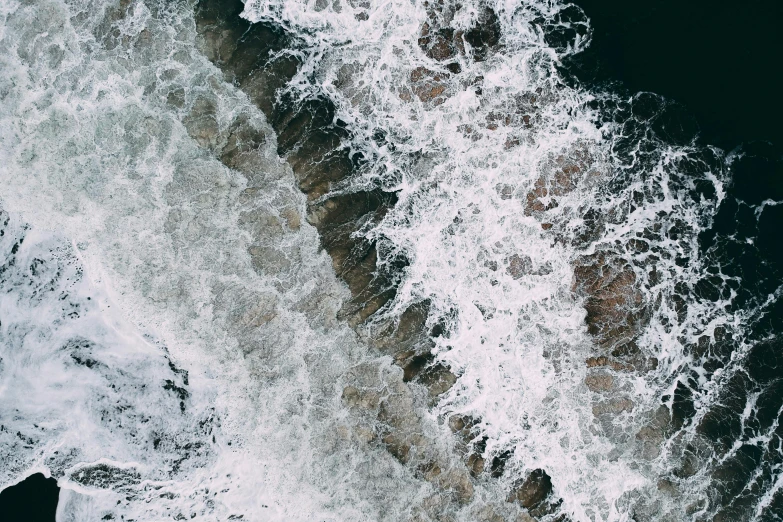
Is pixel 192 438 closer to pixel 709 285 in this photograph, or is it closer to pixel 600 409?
pixel 600 409

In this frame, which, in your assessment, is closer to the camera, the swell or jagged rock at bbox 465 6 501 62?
the swell

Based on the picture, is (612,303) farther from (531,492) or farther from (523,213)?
(531,492)

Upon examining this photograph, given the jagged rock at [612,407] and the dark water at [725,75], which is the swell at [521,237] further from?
the dark water at [725,75]

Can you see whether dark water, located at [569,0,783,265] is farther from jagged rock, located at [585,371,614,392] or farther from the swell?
jagged rock, located at [585,371,614,392]

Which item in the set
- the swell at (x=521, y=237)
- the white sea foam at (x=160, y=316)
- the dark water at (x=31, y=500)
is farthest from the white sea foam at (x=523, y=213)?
the dark water at (x=31, y=500)

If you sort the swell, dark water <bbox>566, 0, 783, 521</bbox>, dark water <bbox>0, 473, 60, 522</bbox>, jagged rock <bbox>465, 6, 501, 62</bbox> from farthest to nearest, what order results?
jagged rock <bbox>465, 6, 501, 62</bbox>
dark water <bbox>566, 0, 783, 521</bbox>
the swell
dark water <bbox>0, 473, 60, 522</bbox>

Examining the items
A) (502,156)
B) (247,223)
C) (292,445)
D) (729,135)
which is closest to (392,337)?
(292,445)

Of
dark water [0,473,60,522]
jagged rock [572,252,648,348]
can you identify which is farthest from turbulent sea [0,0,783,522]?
dark water [0,473,60,522]

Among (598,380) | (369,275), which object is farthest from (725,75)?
(369,275)
